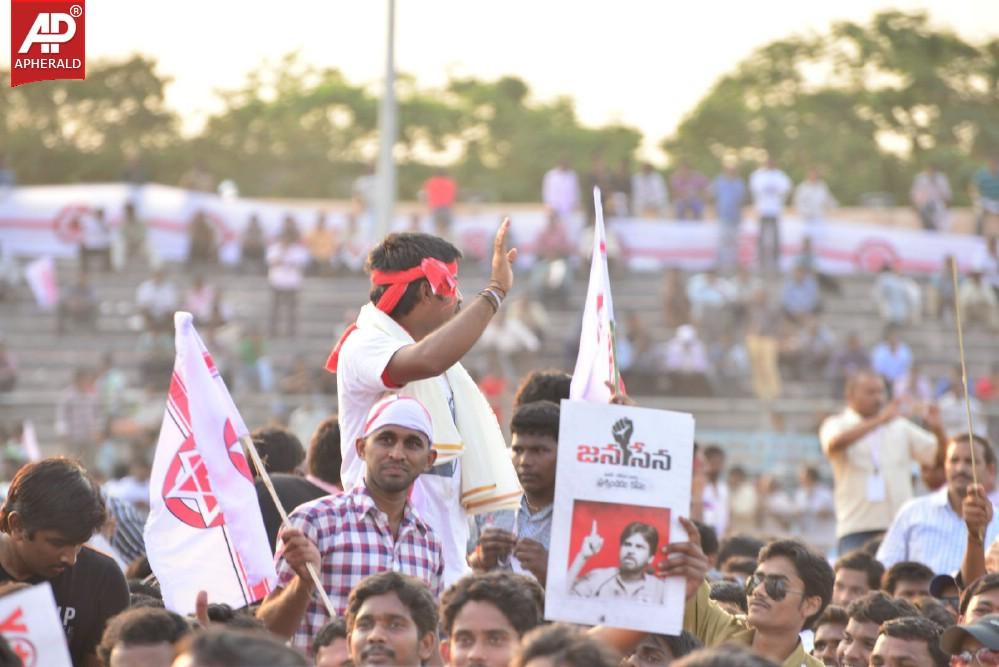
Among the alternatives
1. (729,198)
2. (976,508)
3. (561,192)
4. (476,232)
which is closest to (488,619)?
(976,508)

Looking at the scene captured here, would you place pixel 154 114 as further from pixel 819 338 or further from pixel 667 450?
pixel 667 450

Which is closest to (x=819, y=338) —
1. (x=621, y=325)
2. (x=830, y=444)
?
(x=621, y=325)

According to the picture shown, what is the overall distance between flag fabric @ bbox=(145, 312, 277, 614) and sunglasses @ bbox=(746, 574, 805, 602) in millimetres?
1667

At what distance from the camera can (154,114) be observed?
168 ft

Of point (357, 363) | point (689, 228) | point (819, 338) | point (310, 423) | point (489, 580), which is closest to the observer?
point (489, 580)

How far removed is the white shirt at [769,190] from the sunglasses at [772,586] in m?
21.3

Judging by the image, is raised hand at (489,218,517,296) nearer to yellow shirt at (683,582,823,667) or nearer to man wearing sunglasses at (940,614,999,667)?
yellow shirt at (683,582,823,667)

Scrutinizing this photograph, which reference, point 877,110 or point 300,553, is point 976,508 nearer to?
point 300,553

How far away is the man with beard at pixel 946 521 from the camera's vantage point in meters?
9.45

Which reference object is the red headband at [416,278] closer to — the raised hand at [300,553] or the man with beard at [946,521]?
the raised hand at [300,553]

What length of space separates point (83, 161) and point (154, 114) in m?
2.19

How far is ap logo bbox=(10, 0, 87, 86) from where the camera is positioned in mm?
8680

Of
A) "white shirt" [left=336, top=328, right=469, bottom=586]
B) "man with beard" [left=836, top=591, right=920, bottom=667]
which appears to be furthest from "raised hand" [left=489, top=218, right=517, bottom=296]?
"man with beard" [left=836, top=591, right=920, bottom=667]

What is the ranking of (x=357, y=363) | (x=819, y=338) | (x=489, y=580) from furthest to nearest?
(x=819, y=338)
(x=357, y=363)
(x=489, y=580)
